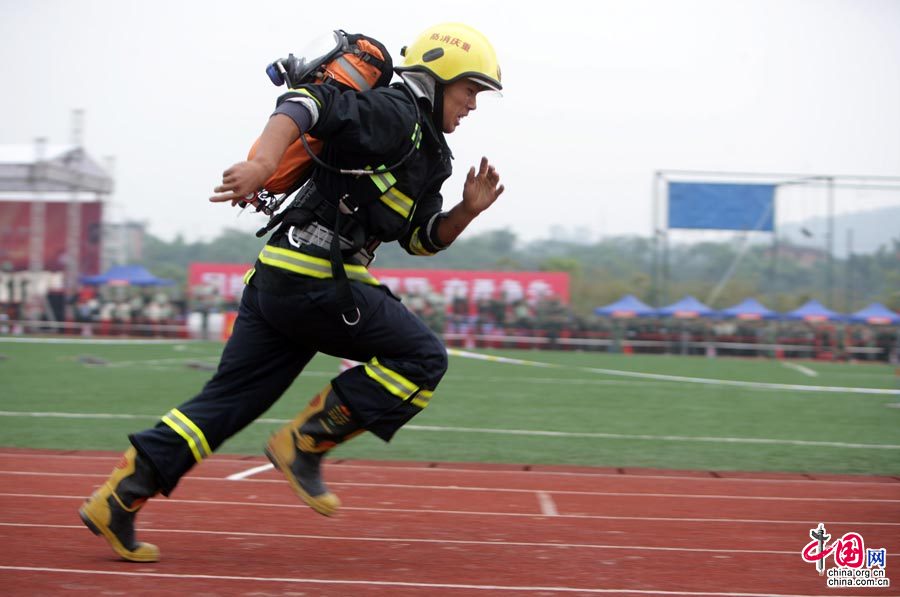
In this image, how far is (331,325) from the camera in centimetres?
395

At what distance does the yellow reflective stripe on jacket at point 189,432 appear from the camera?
3.98m

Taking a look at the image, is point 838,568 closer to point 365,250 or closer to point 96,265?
point 365,250

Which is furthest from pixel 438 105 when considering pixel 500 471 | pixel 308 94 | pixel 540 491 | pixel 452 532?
pixel 500 471

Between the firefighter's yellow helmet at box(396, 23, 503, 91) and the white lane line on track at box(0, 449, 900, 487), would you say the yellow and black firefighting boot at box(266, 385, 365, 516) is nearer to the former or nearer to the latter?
the firefighter's yellow helmet at box(396, 23, 503, 91)

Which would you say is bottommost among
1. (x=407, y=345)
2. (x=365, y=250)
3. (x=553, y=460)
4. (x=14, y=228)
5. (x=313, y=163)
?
(x=553, y=460)

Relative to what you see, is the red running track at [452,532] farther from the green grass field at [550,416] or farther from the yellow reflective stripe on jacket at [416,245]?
the yellow reflective stripe on jacket at [416,245]

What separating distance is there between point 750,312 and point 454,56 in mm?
32490

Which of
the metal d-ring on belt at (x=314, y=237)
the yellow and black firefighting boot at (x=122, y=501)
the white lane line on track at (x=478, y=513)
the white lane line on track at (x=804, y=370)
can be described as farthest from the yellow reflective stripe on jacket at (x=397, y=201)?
the white lane line on track at (x=804, y=370)

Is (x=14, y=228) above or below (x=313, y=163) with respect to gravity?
above

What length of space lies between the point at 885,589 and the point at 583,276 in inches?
1660

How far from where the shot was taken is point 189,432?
399cm

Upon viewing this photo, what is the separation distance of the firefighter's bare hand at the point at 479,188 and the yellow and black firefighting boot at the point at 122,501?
161cm

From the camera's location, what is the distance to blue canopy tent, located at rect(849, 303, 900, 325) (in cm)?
3347

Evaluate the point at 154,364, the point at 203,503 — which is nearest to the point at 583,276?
the point at 154,364
